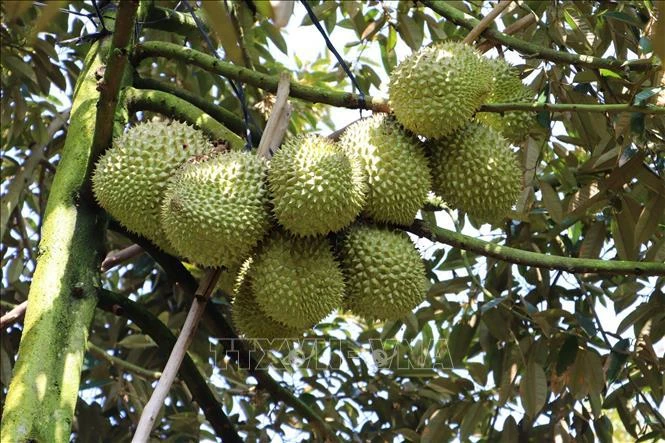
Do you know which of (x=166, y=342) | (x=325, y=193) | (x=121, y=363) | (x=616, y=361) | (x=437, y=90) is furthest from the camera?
(x=121, y=363)

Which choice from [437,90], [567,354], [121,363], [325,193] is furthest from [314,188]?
[121,363]

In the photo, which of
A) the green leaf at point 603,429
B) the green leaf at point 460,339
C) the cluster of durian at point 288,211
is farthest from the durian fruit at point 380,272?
the green leaf at point 603,429

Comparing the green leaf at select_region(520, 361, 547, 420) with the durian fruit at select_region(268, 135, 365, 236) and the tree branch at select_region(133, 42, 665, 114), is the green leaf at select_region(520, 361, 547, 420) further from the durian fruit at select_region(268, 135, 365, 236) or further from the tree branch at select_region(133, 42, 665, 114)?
the durian fruit at select_region(268, 135, 365, 236)

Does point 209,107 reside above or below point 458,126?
below

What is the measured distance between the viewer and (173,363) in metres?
1.90

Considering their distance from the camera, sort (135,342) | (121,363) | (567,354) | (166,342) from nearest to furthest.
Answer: (166,342), (567,354), (121,363), (135,342)

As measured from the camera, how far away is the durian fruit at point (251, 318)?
2.11 m

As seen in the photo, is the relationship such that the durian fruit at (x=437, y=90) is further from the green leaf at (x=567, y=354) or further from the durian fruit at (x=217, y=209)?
the green leaf at (x=567, y=354)

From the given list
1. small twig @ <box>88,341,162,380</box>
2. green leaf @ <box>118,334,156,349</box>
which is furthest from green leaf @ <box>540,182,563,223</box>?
green leaf @ <box>118,334,156,349</box>

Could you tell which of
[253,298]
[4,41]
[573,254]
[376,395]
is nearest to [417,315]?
[376,395]

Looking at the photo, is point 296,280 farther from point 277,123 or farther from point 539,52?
point 539,52

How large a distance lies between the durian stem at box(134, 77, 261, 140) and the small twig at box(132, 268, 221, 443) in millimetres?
495

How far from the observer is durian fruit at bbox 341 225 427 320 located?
2029 millimetres

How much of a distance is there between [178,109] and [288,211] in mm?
621
